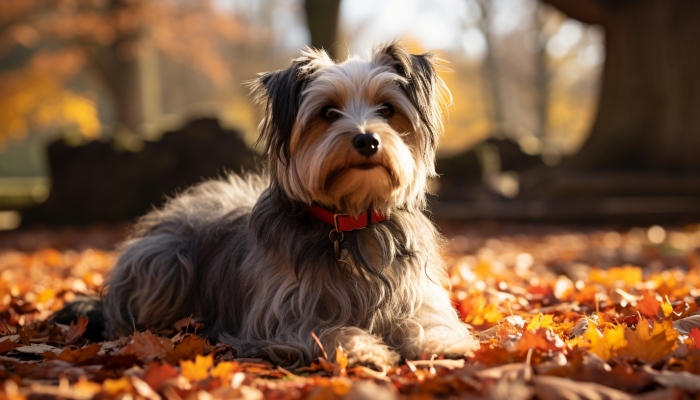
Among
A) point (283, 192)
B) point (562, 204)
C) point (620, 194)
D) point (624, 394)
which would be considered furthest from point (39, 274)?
point (620, 194)

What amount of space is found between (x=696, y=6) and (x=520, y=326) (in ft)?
38.9

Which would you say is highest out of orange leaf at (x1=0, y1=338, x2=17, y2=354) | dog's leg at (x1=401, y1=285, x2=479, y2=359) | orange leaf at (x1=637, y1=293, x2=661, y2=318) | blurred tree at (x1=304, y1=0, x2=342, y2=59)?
blurred tree at (x1=304, y1=0, x2=342, y2=59)

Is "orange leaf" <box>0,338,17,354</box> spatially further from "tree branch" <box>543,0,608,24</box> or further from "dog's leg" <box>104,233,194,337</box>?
"tree branch" <box>543,0,608,24</box>

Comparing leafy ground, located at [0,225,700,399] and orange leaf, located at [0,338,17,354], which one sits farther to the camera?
orange leaf, located at [0,338,17,354]

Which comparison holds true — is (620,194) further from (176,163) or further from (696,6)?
(176,163)

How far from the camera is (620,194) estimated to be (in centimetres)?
1238

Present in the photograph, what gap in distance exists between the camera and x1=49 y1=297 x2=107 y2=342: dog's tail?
14.2 ft

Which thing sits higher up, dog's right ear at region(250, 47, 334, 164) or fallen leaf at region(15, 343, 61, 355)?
dog's right ear at region(250, 47, 334, 164)

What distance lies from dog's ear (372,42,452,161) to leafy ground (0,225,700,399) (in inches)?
48.9

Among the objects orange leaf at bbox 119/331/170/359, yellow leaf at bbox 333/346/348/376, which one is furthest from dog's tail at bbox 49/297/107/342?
yellow leaf at bbox 333/346/348/376

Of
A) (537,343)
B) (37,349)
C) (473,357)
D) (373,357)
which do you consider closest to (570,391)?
(537,343)

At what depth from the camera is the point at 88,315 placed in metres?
4.50

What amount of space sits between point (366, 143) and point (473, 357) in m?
1.18

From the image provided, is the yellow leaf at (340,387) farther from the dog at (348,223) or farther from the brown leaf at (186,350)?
the brown leaf at (186,350)
